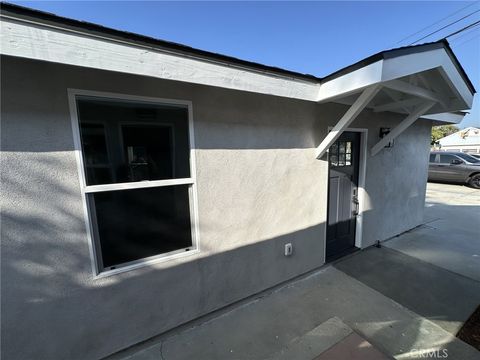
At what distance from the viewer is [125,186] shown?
1.72 meters

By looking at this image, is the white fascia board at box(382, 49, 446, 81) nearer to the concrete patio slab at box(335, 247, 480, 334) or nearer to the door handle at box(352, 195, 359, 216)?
the door handle at box(352, 195, 359, 216)

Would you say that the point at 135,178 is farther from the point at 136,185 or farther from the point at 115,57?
the point at 115,57

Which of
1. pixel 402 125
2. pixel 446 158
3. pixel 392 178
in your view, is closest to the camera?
pixel 402 125

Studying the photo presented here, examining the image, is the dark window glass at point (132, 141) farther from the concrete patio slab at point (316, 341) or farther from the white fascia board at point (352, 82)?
the concrete patio slab at point (316, 341)

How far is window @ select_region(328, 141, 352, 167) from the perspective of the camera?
10.3 feet

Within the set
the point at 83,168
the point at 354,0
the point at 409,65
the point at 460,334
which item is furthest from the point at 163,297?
the point at 354,0

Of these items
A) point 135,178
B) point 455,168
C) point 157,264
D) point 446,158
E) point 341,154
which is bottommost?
point 157,264

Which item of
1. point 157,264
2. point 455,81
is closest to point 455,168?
point 455,81

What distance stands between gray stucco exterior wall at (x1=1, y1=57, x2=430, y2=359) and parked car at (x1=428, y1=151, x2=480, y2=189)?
10.1m

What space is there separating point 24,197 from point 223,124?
1.64 meters

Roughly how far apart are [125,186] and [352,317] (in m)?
2.63

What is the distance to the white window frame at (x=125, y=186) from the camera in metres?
1.52

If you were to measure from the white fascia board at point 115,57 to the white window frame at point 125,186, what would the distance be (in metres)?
0.37

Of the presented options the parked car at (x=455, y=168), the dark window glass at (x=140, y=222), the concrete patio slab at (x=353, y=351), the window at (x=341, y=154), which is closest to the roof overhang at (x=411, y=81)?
the window at (x=341, y=154)
